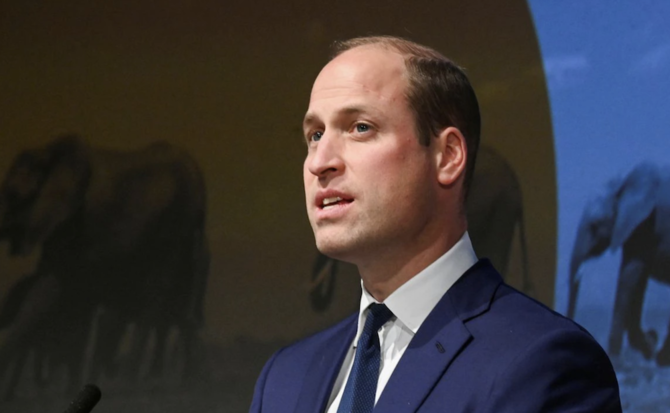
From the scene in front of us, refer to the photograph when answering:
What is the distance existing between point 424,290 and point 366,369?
0.59 feet

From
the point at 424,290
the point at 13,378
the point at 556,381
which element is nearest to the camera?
the point at 556,381

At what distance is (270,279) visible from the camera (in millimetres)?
4371

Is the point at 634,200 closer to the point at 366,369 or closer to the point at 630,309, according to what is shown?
the point at 630,309

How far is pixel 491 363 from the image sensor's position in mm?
1573

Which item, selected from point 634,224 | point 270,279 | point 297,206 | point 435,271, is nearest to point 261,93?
point 297,206

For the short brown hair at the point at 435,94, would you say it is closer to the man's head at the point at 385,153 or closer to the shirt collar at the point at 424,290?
the man's head at the point at 385,153

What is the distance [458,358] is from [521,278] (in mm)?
2397

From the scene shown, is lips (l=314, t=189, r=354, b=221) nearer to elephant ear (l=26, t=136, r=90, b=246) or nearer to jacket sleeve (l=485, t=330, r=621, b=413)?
jacket sleeve (l=485, t=330, r=621, b=413)

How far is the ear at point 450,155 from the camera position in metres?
1.81

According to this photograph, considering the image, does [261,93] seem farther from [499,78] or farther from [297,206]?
[499,78]

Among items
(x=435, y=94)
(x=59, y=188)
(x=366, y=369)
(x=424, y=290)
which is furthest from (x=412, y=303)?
(x=59, y=188)

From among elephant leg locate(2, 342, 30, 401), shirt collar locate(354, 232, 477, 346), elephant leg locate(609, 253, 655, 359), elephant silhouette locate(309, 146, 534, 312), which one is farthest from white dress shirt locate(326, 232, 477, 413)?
elephant leg locate(2, 342, 30, 401)

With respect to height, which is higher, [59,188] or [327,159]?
[327,159]

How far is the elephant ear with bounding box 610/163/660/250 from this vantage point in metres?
3.67
